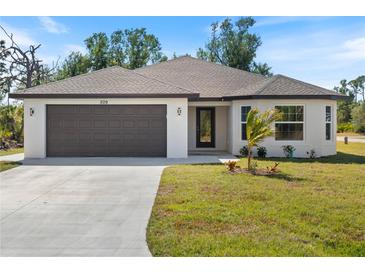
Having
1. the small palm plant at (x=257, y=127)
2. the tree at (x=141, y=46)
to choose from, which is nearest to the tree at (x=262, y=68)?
the tree at (x=141, y=46)

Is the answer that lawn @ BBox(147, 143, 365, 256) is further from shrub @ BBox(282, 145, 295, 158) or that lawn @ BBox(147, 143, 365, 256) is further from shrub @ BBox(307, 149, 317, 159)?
shrub @ BBox(307, 149, 317, 159)

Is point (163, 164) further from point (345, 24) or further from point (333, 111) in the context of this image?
point (333, 111)

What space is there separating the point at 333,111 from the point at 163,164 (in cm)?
929

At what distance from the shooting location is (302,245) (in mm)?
5156

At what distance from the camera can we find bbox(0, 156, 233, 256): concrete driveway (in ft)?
17.1

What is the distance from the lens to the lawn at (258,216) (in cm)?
509

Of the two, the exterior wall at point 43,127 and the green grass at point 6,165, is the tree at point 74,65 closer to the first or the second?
the exterior wall at point 43,127

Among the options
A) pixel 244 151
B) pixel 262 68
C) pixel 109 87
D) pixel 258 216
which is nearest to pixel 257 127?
pixel 244 151

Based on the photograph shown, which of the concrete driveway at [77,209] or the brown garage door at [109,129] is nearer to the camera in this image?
the concrete driveway at [77,209]

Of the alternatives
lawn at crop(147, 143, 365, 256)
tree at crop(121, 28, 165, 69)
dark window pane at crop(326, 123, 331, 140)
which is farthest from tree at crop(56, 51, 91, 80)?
lawn at crop(147, 143, 365, 256)

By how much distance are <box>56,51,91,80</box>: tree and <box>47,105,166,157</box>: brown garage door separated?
77.7 feet

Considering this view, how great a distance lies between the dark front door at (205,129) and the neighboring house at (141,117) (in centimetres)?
224
